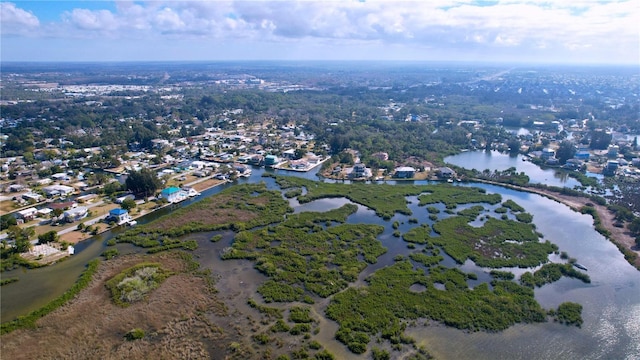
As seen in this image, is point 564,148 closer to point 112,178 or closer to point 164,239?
point 164,239

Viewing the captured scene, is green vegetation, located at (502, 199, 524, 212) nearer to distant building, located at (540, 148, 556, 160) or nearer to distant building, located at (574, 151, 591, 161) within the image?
distant building, located at (540, 148, 556, 160)

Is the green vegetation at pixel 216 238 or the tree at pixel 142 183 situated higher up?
the tree at pixel 142 183

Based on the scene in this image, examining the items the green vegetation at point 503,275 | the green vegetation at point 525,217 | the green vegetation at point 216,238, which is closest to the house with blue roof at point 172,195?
the green vegetation at point 216,238

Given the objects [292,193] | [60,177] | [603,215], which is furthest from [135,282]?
[603,215]

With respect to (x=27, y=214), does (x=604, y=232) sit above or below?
below

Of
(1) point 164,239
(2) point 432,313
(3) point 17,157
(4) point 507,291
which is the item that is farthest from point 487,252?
(3) point 17,157

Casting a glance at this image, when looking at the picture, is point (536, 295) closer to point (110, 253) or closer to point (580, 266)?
point (580, 266)

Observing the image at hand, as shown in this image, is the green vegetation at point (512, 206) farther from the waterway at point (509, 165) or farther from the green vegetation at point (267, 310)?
the green vegetation at point (267, 310)

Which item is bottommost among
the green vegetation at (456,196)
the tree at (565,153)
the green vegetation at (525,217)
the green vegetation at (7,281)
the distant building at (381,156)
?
the green vegetation at (7,281)
